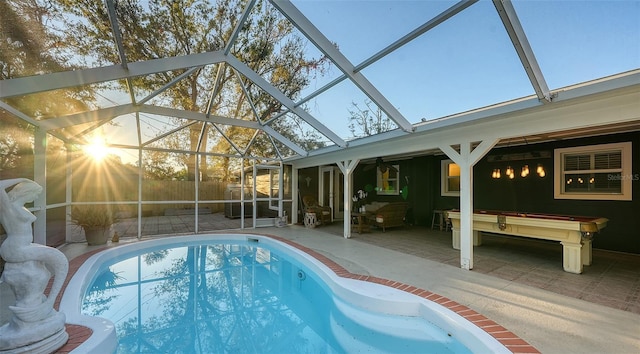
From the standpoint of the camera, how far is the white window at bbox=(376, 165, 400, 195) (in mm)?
11227

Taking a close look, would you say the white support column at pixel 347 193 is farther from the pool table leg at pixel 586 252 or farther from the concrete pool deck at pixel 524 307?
the pool table leg at pixel 586 252

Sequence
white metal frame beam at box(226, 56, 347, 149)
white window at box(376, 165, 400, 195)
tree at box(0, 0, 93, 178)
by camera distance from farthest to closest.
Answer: white window at box(376, 165, 400, 195) → white metal frame beam at box(226, 56, 347, 149) → tree at box(0, 0, 93, 178)

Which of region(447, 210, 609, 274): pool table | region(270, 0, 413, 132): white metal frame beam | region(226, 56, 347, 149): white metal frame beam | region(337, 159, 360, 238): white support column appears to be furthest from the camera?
region(337, 159, 360, 238): white support column

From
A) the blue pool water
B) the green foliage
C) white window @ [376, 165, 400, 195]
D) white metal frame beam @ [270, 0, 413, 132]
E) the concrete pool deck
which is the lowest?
the blue pool water

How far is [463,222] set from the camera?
4871 mm

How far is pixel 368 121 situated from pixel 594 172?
5405 millimetres

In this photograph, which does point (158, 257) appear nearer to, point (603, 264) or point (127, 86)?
point (127, 86)

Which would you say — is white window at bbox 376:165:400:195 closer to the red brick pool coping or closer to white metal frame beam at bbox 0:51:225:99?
the red brick pool coping

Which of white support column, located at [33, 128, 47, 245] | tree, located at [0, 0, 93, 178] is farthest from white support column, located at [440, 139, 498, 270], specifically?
white support column, located at [33, 128, 47, 245]

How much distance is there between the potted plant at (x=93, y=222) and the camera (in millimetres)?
6809

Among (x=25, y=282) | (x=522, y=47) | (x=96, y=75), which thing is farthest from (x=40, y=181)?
(x=522, y=47)

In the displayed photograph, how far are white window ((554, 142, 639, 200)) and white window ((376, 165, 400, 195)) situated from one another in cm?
523

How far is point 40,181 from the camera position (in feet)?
17.6

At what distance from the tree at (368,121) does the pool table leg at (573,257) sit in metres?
3.75
